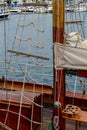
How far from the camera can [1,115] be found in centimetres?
970

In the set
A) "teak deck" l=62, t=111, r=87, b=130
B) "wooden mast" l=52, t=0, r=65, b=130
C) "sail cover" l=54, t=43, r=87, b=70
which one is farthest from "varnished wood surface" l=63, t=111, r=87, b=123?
"sail cover" l=54, t=43, r=87, b=70

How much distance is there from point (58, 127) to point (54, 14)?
8.83ft

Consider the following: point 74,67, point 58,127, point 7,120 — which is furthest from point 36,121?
point 74,67

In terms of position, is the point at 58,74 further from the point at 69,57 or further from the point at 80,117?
the point at 80,117

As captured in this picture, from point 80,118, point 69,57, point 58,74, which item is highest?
point 69,57

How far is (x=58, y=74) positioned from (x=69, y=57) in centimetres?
48

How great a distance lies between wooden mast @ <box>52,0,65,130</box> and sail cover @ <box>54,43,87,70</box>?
0.50ft

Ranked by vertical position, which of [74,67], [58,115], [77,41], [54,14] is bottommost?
[58,115]

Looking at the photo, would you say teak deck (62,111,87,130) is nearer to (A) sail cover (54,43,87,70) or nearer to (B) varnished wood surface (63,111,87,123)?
(B) varnished wood surface (63,111,87,123)

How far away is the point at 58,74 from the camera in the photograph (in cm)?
820

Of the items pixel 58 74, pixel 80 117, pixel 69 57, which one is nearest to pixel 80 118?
pixel 80 117

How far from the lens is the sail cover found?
8062 mm

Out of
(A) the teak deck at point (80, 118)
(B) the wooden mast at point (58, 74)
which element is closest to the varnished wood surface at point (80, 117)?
(A) the teak deck at point (80, 118)

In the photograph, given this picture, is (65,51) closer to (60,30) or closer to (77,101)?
(60,30)
